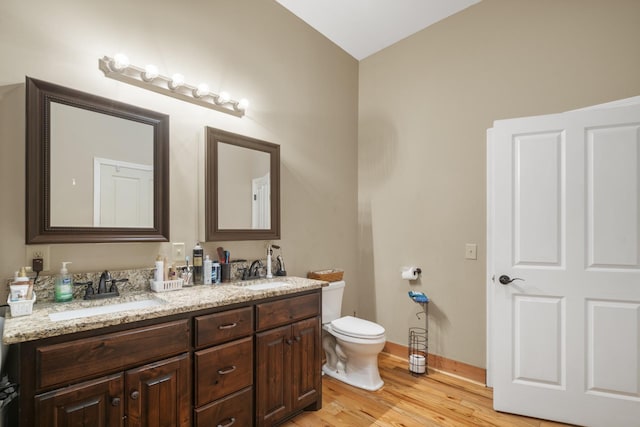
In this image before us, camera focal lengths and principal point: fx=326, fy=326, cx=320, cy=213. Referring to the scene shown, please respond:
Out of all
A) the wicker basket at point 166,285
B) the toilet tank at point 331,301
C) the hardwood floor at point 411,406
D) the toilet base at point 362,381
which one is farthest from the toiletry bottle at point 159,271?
the toilet base at point 362,381

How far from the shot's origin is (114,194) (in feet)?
5.83

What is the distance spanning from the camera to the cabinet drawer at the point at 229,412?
155 cm

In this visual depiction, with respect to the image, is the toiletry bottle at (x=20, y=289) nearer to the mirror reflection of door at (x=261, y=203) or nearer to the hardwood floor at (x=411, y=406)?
the mirror reflection of door at (x=261, y=203)

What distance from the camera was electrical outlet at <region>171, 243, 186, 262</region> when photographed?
200cm

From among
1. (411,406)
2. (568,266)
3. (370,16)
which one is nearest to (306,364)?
(411,406)

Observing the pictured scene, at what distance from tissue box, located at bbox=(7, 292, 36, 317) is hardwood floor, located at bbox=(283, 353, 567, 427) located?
1.50 meters

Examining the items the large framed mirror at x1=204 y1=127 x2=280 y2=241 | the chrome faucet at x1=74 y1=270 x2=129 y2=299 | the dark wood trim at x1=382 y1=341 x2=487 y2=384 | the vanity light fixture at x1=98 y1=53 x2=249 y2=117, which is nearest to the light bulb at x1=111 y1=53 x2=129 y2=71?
the vanity light fixture at x1=98 y1=53 x2=249 y2=117

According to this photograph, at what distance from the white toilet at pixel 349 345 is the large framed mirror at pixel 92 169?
56.1 inches

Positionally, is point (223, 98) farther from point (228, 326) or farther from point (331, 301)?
point (331, 301)

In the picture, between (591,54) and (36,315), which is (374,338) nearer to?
(36,315)

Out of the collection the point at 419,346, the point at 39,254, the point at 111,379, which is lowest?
the point at 419,346

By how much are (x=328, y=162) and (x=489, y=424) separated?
7.61ft

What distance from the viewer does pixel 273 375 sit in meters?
1.86

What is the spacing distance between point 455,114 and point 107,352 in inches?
112
